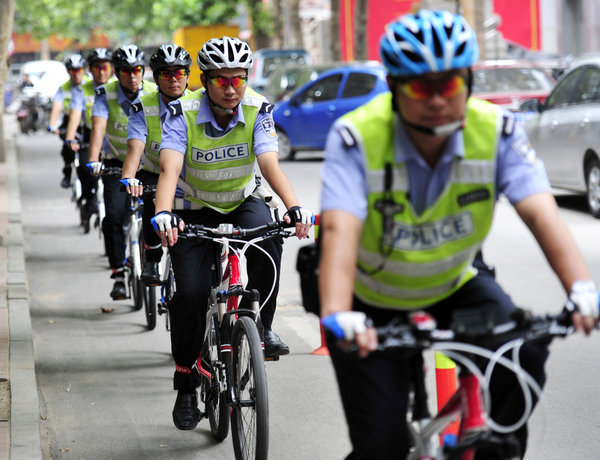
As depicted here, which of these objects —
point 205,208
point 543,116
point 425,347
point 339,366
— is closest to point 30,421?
point 205,208

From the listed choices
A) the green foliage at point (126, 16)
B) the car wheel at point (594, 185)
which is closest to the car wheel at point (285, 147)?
the car wheel at point (594, 185)

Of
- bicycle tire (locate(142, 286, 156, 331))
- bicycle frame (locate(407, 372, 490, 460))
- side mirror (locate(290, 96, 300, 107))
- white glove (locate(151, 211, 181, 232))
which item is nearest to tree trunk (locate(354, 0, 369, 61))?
side mirror (locate(290, 96, 300, 107))

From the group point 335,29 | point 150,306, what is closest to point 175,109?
point 150,306

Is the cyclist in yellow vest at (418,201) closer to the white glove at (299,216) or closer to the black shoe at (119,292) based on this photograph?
the white glove at (299,216)

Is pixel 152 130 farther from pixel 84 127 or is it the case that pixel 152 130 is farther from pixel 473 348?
pixel 84 127

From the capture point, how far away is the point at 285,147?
21.5 m

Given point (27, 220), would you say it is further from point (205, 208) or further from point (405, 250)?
point (405, 250)

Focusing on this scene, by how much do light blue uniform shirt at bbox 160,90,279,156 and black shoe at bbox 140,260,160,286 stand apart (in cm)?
197

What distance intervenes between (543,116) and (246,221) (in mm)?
8763

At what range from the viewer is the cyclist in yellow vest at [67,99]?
13266 millimetres

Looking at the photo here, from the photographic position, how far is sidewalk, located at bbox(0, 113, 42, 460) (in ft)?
16.7

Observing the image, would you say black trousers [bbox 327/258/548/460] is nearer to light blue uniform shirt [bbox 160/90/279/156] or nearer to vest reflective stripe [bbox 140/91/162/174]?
light blue uniform shirt [bbox 160/90/279/156]

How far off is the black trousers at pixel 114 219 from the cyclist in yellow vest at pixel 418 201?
19.8 feet

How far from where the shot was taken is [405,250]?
3229 millimetres
